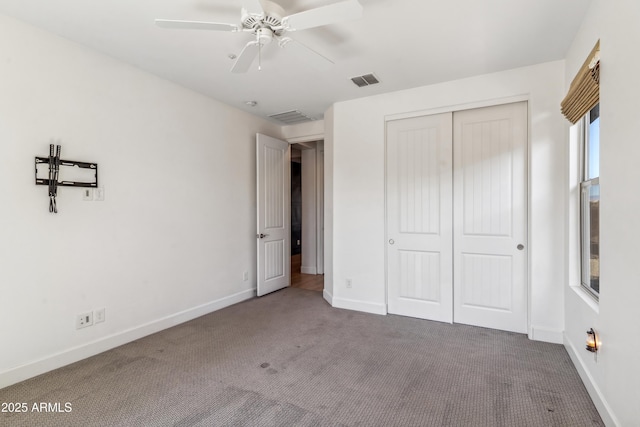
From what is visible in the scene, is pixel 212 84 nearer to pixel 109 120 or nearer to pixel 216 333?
pixel 109 120

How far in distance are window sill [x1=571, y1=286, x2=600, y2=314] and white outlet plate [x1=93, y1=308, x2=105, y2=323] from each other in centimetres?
373

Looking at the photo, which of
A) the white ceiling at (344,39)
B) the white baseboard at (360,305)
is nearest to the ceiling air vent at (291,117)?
the white ceiling at (344,39)

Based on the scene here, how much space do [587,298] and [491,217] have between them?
1.13 m

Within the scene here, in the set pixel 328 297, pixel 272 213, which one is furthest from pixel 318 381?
pixel 272 213

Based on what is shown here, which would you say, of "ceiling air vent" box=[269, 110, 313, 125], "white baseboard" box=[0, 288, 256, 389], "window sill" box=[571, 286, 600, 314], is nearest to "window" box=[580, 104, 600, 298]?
"window sill" box=[571, 286, 600, 314]

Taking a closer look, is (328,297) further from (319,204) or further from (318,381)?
(319,204)

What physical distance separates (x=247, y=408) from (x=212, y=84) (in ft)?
10.0

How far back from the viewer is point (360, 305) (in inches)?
152

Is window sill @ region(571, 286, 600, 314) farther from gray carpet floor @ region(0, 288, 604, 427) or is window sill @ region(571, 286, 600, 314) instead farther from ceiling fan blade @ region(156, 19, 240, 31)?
ceiling fan blade @ region(156, 19, 240, 31)

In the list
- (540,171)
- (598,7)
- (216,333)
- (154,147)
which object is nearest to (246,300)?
(216,333)

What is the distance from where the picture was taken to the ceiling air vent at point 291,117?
4.40 m

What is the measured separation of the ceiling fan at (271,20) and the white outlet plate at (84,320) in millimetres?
2340

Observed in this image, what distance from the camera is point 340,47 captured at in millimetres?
2650

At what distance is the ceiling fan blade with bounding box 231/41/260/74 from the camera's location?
2129mm
